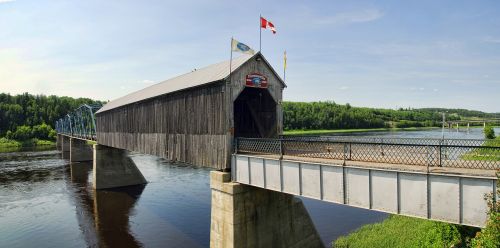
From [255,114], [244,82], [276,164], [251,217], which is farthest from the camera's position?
[255,114]

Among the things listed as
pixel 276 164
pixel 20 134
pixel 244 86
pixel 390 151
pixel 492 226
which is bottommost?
pixel 492 226

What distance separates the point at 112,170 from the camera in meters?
51.4

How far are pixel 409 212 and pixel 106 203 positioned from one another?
38.1m

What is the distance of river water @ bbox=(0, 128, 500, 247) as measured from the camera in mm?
30297

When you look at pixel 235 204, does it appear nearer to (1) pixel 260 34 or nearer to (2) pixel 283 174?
(2) pixel 283 174

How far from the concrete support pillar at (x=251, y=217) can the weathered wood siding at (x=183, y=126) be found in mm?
2059

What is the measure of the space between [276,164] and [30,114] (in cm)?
17473

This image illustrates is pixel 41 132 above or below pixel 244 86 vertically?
below

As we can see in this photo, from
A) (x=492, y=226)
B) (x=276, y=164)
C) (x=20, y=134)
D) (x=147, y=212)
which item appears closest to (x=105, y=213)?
(x=147, y=212)

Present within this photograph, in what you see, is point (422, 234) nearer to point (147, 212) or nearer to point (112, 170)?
point (147, 212)

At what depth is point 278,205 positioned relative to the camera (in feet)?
74.4

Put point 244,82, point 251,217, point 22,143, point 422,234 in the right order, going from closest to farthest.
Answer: point 251,217
point 244,82
point 422,234
point 22,143

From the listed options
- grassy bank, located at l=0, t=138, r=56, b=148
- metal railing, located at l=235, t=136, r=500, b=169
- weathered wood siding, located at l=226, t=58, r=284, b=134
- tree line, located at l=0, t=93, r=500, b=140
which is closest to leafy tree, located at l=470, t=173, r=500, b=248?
metal railing, located at l=235, t=136, r=500, b=169

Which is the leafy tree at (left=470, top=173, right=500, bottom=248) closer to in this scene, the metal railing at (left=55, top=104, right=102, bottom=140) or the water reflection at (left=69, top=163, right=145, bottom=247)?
the water reflection at (left=69, top=163, right=145, bottom=247)
